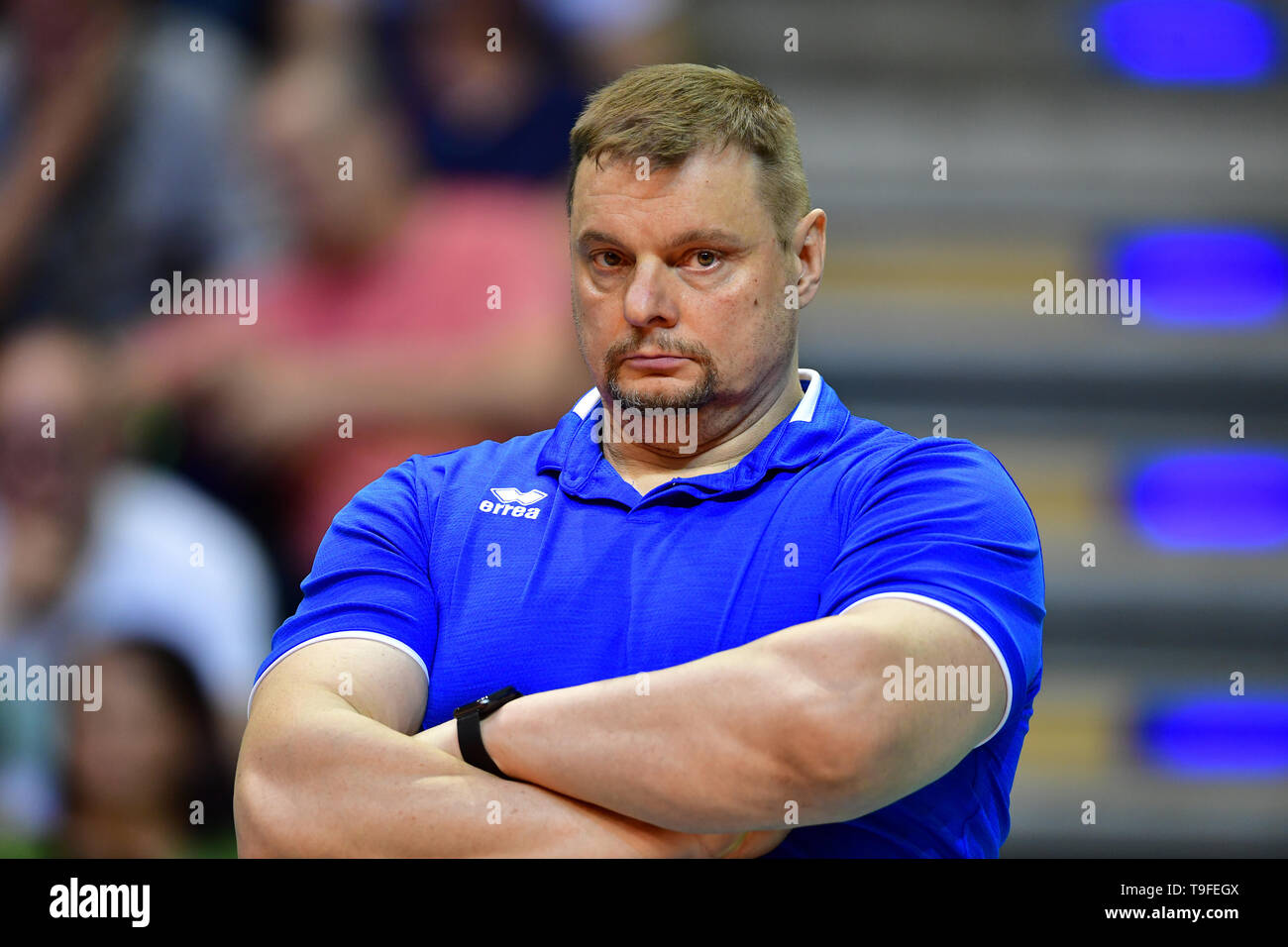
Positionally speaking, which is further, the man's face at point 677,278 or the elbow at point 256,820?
the man's face at point 677,278

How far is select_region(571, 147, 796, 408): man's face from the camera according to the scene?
182cm

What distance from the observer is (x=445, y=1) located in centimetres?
408

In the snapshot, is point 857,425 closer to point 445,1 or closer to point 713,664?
point 713,664

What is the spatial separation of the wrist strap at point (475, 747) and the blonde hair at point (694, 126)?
2.22 feet

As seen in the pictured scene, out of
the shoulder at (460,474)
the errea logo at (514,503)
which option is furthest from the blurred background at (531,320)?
the errea logo at (514,503)

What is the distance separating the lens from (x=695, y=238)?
5.98 feet

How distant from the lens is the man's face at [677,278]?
1.82m

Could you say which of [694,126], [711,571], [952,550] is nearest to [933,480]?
[952,550]

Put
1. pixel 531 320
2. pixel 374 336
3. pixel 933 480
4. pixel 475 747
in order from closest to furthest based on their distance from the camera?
1. pixel 475 747
2. pixel 933 480
3. pixel 531 320
4. pixel 374 336

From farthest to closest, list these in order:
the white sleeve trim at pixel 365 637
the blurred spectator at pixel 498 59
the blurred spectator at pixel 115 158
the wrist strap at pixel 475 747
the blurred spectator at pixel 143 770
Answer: the blurred spectator at pixel 115 158 < the blurred spectator at pixel 498 59 < the blurred spectator at pixel 143 770 < the white sleeve trim at pixel 365 637 < the wrist strap at pixel 475 747

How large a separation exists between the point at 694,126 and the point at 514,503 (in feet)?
1.71

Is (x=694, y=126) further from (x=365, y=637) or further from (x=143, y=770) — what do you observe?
(x=143, y=770)

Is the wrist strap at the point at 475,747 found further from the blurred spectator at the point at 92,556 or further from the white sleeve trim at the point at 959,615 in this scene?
the blurred spectator at the point at 92,556

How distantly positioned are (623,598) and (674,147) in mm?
544
